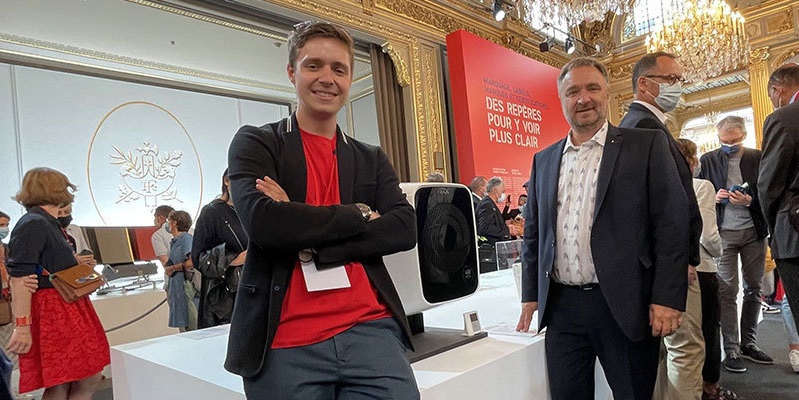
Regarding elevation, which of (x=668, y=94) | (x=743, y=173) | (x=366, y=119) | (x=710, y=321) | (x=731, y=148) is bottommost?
(x=710, y=321)

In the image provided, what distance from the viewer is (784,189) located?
6.05ft

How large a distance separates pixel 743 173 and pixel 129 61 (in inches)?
297

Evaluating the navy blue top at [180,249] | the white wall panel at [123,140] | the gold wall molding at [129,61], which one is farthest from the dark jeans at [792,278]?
the gold wall molding at [129,61]

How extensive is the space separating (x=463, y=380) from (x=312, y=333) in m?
0.50

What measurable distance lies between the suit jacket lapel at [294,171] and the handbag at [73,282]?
165 centimetres

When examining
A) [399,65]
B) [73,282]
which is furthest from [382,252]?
[399,65]

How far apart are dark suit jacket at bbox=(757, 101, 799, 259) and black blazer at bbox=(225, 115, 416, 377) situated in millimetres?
1558

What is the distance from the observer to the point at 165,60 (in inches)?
296

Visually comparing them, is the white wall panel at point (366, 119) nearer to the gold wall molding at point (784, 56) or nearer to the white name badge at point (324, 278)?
the gold wall molding at point (784, 56)

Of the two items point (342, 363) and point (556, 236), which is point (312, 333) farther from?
point (556, 236)

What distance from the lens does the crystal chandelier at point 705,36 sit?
6.00 meters

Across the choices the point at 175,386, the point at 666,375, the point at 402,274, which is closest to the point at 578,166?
the point at 402,274

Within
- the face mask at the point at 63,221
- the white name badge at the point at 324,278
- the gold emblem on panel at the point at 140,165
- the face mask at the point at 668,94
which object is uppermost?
the gold emblem on panel at the point at 140,165

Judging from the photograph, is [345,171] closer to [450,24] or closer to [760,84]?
[450,24]
